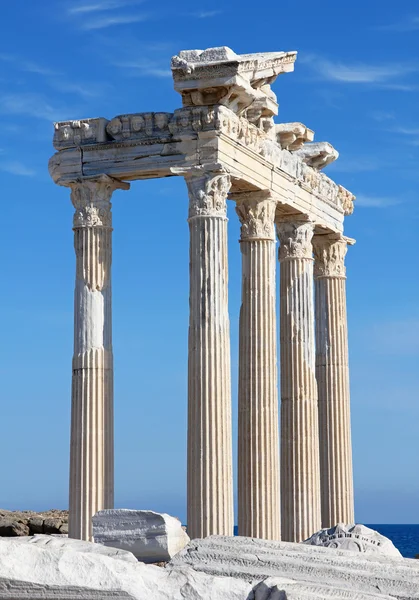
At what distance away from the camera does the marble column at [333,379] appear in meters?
41.5

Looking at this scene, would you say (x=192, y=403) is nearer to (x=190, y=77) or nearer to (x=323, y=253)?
(x=190, y=77)

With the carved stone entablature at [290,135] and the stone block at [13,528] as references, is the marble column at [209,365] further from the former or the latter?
the stone block at [13,528]

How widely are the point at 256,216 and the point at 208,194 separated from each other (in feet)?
11.1

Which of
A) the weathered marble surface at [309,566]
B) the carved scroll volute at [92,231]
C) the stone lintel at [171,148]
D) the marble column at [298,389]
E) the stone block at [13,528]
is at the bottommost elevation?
the stone block at [13,528]

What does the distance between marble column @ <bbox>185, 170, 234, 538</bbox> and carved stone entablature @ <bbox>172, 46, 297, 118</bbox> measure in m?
2.09

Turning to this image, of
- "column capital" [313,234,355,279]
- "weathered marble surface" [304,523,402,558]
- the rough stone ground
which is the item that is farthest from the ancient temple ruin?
"weathered marble surface" [304,523,402,558]

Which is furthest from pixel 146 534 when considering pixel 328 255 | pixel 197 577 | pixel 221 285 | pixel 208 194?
pixel 328 255

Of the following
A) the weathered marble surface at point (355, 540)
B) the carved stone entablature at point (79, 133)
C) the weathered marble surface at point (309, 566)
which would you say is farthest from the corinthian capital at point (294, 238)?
the weathered marble surface at point (309, 566)

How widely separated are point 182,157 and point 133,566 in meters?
19.4

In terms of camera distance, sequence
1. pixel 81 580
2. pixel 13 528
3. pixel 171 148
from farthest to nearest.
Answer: pixel 13 528 → pixel 171 148 → pixel 81 580

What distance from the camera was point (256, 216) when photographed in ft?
118

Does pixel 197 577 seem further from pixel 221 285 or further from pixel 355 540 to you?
pixel 221 285

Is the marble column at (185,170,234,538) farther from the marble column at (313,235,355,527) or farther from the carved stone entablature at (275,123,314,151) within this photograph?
the marble column at (313,235,355,527)

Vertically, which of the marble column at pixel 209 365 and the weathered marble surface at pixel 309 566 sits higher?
the marble column at pixel 209 365
